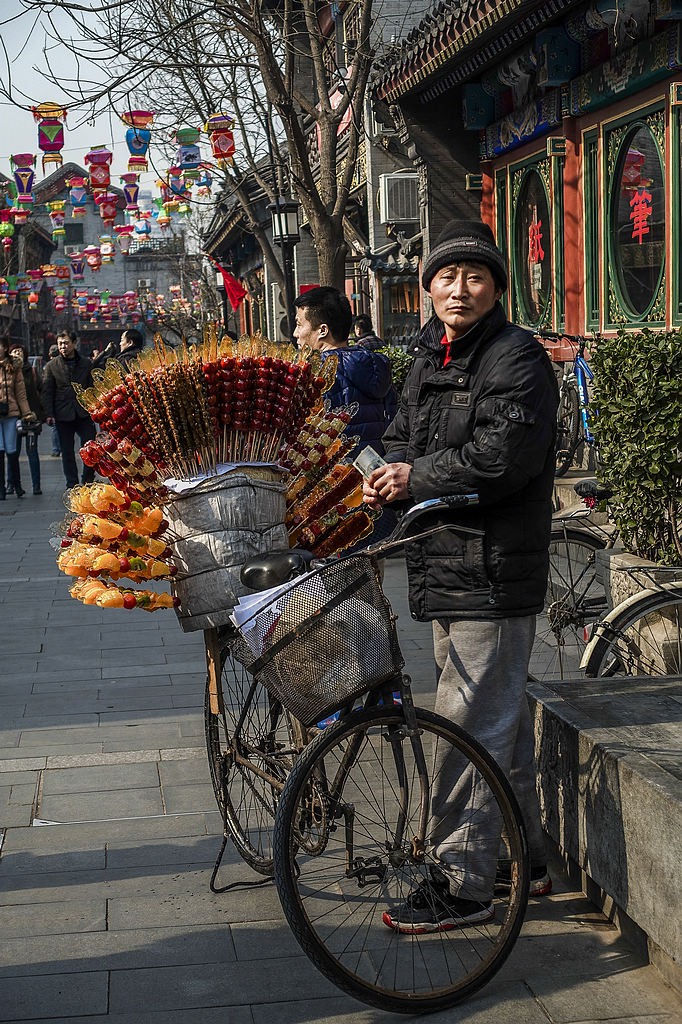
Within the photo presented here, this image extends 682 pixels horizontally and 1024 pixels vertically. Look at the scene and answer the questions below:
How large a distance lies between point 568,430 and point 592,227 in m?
1.84

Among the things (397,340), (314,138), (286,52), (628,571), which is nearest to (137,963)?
(628,571)

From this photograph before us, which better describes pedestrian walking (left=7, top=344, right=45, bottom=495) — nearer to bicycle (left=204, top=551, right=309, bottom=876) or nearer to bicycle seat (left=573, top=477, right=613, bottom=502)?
bicycle seat (left=573, top=477, right=613, bottom=502)

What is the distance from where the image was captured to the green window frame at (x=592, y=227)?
37.0 feet

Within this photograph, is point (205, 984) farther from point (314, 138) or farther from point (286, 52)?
point (314, 138)

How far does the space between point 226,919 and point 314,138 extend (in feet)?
70.2

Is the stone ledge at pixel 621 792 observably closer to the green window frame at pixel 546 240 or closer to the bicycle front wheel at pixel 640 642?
the bicycle front wheel at pixel 640 642

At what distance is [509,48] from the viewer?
11805mm

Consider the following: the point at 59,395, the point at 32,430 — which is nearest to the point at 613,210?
the point at 59,395

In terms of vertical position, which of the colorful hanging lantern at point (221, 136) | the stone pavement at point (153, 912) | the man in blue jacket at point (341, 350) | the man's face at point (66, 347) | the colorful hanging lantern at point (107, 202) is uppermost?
the colorful hanging lantern at point (107, 202)

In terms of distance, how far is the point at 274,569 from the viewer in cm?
341

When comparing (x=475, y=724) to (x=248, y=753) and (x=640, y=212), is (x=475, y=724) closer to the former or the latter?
(x=248, y=753)

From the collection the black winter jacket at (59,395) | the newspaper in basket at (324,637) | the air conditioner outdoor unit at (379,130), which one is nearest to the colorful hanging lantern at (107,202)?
the air conditioner outdoor unit at (379,130)

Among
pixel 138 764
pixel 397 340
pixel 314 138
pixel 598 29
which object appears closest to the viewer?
pixel 138 764

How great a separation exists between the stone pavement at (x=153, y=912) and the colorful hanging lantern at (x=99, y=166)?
64.2 ft
